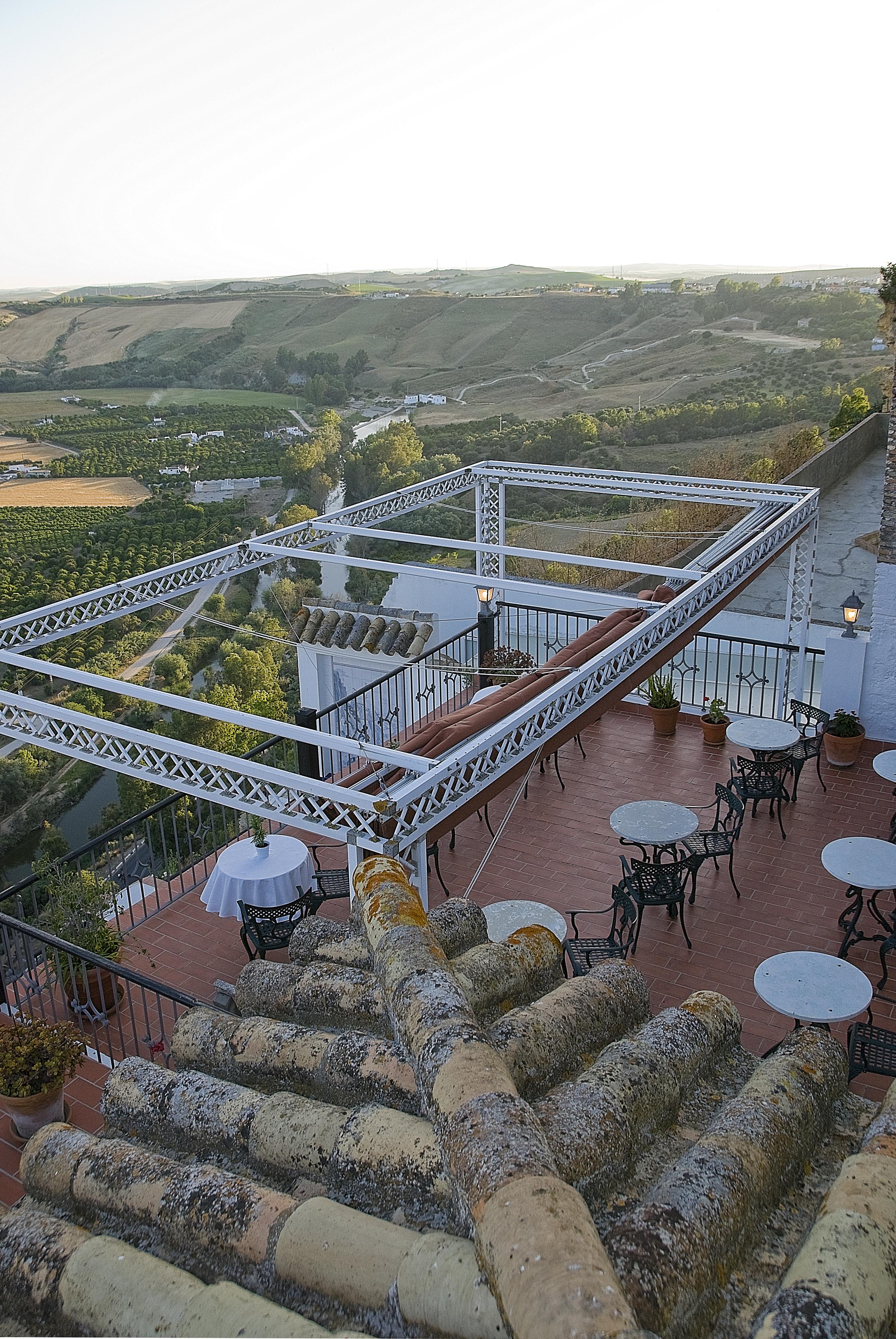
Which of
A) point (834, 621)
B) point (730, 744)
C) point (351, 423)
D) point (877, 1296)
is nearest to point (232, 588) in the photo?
point (351, 423)

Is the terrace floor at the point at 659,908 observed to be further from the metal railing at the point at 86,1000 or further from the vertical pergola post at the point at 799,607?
the vertical pergola post at the point at 799,607

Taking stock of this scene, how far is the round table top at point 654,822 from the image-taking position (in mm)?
6980

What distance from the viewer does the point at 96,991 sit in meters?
6.09

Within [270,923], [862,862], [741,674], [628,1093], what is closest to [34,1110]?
[270,923]

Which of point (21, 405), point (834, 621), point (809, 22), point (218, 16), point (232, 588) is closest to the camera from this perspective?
point (809, 22)

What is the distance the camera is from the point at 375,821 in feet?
16.5

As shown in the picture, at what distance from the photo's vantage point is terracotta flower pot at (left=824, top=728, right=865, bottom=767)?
9.33 metres

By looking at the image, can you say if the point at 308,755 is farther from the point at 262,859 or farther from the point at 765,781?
the point at 765,781

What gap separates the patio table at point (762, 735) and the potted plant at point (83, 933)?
5198 mm

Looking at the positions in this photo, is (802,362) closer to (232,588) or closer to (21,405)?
(232,588)

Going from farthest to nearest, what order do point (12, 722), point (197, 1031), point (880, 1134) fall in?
point (12, 722), point (197, 1031), point (880, 1134)

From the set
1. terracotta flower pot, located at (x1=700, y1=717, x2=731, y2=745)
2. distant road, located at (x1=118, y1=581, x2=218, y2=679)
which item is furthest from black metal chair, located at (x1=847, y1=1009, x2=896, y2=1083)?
distant road, located at (x1=118, y1=581, x2=218, y2=679)

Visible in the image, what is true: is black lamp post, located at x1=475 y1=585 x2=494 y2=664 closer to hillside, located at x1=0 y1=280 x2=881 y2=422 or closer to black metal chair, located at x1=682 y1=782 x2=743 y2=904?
black metal chair, located at x1=682 y1=782 x2=743 y2=904

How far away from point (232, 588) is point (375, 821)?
52.7 meters
